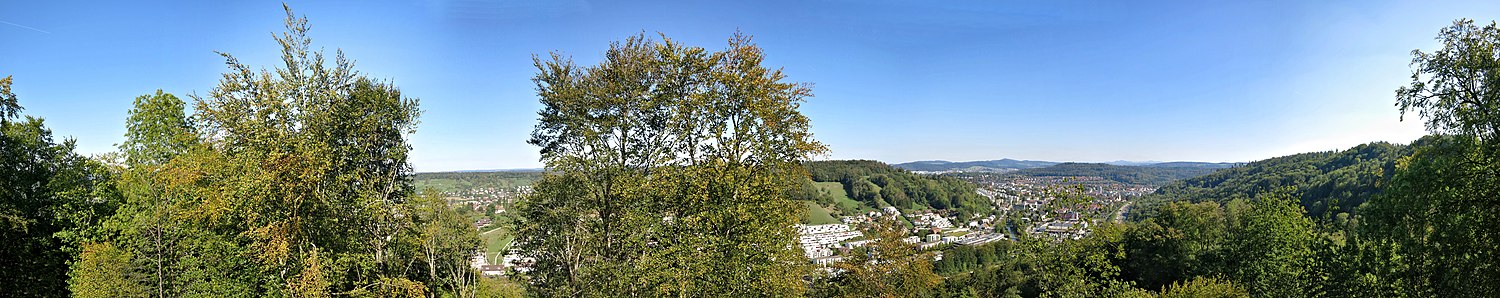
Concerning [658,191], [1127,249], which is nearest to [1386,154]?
[1127,249]

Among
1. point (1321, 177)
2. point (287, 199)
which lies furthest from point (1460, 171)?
point (1321, 177)

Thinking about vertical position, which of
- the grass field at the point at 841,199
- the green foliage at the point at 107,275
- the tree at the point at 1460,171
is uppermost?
the tree at the point at 1460,171

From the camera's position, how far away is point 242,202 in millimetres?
7652

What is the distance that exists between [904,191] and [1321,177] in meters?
53.9

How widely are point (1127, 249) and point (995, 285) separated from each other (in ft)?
27.8

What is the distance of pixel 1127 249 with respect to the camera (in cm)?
3578

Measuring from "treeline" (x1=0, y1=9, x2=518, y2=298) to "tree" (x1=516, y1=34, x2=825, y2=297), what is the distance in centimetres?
260

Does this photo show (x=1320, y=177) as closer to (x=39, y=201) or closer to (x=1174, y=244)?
(x=1174, y=244)

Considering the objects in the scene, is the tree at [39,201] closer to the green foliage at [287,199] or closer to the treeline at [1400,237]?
the green foliage at [287,199]

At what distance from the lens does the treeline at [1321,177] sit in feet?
161

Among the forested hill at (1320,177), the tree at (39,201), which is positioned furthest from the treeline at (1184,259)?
the tree at (39,201)

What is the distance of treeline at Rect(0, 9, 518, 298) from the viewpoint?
7883 mm

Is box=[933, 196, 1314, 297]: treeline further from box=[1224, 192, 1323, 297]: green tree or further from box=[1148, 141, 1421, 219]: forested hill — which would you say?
box=[1148, 141, 1421, 219]: forested hill

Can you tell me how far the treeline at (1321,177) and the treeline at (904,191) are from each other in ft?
111
